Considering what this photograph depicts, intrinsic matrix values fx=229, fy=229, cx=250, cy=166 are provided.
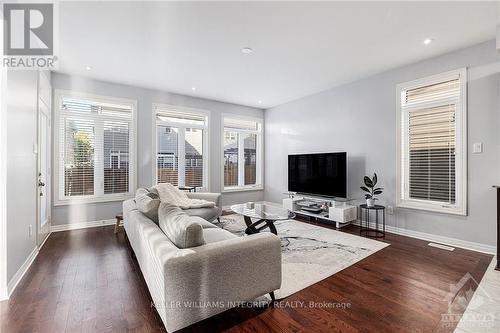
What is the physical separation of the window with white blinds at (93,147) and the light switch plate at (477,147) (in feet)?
18.6

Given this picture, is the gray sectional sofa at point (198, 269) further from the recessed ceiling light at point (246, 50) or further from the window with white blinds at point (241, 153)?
the window with white blinds at point (241, 153)

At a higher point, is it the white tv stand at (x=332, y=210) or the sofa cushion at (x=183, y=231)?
the sofa cushion at (x=183, y=231)

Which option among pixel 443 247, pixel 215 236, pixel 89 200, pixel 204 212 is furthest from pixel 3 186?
pixel 443 247

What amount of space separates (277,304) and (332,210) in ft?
8.76

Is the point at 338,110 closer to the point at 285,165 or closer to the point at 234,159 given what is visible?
the point at 285,165

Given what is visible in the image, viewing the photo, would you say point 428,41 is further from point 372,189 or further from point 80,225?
point 80,225

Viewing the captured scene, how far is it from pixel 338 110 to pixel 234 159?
287 cm

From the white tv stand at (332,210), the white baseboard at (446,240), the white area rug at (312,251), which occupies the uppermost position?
the white tv stand at (332,210)

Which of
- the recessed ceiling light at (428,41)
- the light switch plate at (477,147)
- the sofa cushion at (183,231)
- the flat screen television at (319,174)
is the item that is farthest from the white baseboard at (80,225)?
the light switch plate at (477,147)

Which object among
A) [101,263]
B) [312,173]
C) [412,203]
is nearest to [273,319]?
[101,263]

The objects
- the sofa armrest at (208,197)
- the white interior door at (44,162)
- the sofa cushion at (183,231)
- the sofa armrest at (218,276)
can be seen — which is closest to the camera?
the sofa armrest at (218,276)

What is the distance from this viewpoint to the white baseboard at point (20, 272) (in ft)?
6.93

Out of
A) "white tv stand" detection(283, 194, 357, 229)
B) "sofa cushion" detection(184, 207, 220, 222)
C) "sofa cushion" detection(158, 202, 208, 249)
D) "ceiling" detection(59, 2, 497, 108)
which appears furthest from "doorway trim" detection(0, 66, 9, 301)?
"white tv stand" detection(283, 194, 357, 229)

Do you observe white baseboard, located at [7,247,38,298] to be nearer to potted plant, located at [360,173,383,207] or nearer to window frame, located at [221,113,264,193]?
window frame, located at [221,113,264,193]
